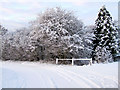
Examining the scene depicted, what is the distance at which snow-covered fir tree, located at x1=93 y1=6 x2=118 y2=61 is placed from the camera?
18.5 metres

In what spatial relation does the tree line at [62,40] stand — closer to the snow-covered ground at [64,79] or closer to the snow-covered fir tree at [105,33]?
the snow-covered fir tree at [105,33]

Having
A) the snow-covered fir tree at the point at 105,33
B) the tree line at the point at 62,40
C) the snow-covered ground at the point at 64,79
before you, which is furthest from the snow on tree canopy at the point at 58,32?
the snow-covered ground at the point at 64,79

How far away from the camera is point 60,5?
1733 cm

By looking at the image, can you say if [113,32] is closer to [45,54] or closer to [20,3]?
[45,54]

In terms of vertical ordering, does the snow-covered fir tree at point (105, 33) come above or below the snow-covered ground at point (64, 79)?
above

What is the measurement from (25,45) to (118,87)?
15083 millimetres

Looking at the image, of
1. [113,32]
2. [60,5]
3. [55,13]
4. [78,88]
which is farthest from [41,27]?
[78,88]

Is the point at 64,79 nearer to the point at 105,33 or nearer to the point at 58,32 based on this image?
the point at 58,32

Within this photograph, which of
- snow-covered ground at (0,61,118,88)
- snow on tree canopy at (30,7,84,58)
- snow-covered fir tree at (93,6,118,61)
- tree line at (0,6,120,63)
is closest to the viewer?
snow-covered ground at (0,61,118,88)

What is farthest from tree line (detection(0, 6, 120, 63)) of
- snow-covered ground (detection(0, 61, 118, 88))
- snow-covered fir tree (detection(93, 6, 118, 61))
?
snow-covered ground (detection(0, 61, 118, 88))

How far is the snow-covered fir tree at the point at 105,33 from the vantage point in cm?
1848

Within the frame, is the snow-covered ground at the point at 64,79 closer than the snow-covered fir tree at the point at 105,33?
Yes

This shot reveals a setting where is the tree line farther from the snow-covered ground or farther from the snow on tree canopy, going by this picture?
the snow-covered ground

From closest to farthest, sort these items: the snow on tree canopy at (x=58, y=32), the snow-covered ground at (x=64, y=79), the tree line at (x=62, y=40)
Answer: the snow-covered ground at (x=64, y=79), the snow on tree canopy at (x=58, y=32), the tree line at (x=62, y=40)
